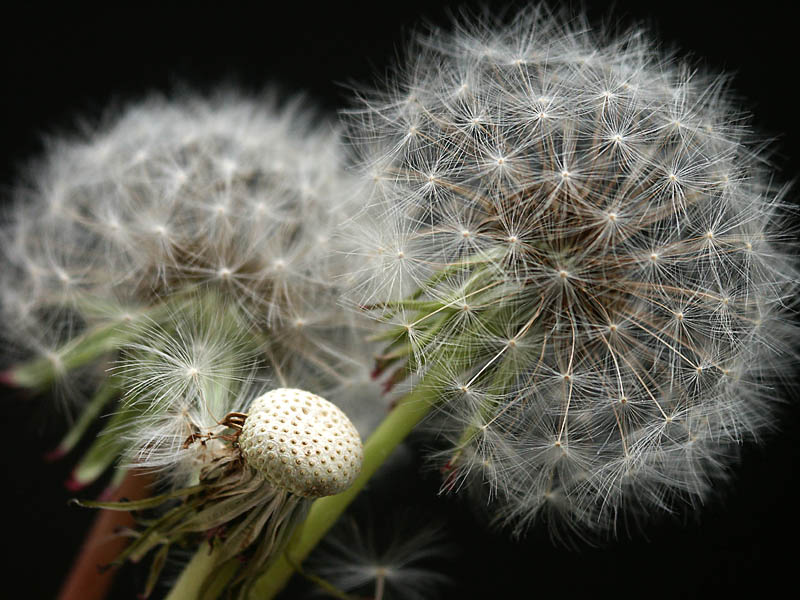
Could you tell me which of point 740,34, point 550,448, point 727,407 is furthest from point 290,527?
point 740,34

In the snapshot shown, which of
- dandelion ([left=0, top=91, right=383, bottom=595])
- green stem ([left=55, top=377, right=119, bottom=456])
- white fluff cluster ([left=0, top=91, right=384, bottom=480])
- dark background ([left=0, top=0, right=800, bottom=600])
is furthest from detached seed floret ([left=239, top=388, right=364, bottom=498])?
dark background ([left=0, top=0, right=800, bottom=600])

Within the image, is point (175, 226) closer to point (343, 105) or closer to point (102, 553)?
point (102, 553)

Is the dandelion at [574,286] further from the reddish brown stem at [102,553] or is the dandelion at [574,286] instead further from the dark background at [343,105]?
the dark background at [343,105]

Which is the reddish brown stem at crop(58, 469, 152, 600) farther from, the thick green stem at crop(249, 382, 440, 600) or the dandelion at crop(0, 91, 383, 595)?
the thick green stem at crop(249, 382, 440, 600)

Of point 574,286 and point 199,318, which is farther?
point 199,318

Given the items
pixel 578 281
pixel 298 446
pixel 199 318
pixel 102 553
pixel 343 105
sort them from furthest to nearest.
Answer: pixel 343 105 < pixel 102 553 < pixel 199 318 < pixel 578 281 < pixel 298 446

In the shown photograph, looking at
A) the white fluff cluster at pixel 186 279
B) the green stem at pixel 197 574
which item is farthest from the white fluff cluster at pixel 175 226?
the green stem at pixel 197 574

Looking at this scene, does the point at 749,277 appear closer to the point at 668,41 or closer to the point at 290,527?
the point at 290,527

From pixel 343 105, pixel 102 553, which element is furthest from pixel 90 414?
pixel 343 105
